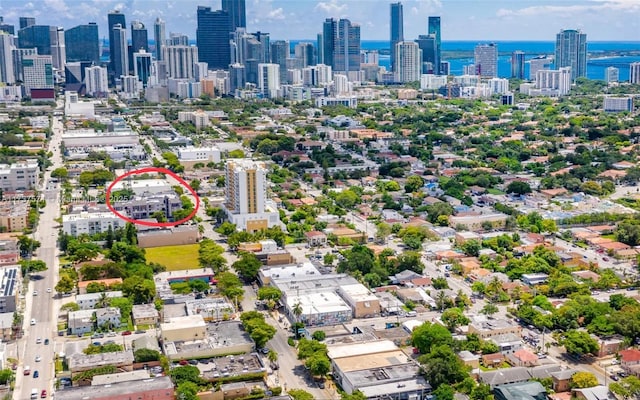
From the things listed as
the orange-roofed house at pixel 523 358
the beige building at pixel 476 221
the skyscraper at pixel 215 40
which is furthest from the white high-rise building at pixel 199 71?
the orange-roofed house at pixel 523 358

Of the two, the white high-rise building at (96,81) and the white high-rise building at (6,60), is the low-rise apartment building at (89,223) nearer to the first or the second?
the white high-rise building at (96,81)

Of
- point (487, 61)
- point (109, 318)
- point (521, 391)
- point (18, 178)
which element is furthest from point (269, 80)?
point (521, 391)

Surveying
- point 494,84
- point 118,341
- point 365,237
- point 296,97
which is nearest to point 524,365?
point 118,341

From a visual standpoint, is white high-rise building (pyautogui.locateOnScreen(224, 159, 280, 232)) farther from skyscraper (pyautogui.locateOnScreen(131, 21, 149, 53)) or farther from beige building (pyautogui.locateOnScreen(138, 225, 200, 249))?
skyscraper (pyautogui.locateOnScreen(131, 21, 149, 53))

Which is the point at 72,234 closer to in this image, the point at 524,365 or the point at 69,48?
the point at 524,365

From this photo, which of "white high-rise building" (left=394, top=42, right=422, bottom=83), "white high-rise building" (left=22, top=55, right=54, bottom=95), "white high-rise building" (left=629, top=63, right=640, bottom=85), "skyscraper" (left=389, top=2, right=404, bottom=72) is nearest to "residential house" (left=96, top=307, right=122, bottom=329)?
"white high-rise building" (left=22, top=55, right=54, bottom=95)

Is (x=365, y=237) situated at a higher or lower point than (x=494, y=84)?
lower
